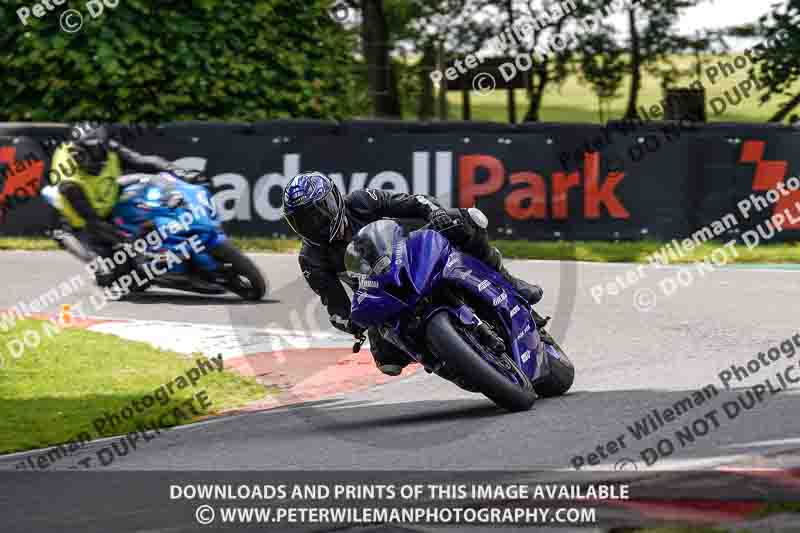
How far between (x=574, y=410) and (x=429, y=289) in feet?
4.06

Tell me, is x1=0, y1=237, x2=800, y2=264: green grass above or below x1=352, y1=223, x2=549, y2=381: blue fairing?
below

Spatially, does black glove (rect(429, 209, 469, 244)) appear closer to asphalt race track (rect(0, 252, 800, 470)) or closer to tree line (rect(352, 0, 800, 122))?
asphalt race track (rect(0, 252, 800, 470))

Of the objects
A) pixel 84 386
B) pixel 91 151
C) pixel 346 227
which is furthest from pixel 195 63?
pixel 346 227

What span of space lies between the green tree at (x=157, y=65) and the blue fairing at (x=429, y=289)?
1360cm

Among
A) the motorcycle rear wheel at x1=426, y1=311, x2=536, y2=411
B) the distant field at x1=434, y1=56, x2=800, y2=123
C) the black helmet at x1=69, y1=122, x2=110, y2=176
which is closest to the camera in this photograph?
the motorcycle rear wheel at x1=426, y1=311, x2=536, y2=411

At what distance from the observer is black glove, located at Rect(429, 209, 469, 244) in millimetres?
7969

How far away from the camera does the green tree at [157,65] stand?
67.3 ft

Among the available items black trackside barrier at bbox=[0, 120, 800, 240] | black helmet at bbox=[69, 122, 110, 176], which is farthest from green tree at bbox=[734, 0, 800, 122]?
black helmet at bbox=[69, 122, 110, 176]

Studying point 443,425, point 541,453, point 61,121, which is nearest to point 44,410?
point 443,425

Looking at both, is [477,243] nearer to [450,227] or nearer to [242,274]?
[450,227]

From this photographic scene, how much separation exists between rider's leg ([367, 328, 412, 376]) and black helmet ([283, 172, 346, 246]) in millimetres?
643

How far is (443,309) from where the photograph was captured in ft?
25.0

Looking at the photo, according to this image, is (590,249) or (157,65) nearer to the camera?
(590,249)

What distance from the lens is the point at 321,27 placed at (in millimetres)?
22906
